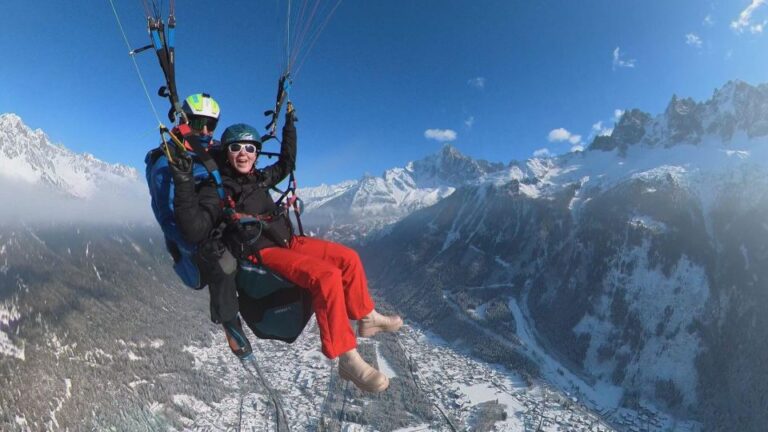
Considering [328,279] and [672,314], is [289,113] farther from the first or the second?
[672,314]

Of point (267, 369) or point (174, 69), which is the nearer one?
point (174, 69)

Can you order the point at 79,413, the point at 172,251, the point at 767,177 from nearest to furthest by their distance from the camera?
the point at 172,251 → the point at 79,413 → the point at 767,177

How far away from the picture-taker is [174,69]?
8656 mm

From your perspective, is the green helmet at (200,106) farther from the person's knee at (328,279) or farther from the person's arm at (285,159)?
the person's knee at (328,279)

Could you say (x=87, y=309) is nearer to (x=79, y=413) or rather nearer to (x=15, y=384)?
(x=15, y=384)

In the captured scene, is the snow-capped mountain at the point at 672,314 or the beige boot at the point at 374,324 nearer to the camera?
the beige boot at the point at 374,324

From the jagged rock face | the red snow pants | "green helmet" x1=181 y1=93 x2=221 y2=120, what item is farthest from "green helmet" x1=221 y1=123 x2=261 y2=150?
the jagged rock face

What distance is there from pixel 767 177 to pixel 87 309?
294 m

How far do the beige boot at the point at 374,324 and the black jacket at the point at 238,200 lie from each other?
238cm

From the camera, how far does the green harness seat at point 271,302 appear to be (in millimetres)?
9125

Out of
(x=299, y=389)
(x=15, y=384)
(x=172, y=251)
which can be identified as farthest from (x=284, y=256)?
(x=15, y=384)

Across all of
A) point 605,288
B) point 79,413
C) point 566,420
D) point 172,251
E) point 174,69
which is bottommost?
point 79,413

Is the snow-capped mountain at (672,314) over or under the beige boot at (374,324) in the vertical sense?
under

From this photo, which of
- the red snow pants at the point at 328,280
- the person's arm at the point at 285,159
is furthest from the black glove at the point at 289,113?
the red snow pants at the point at 328,280
